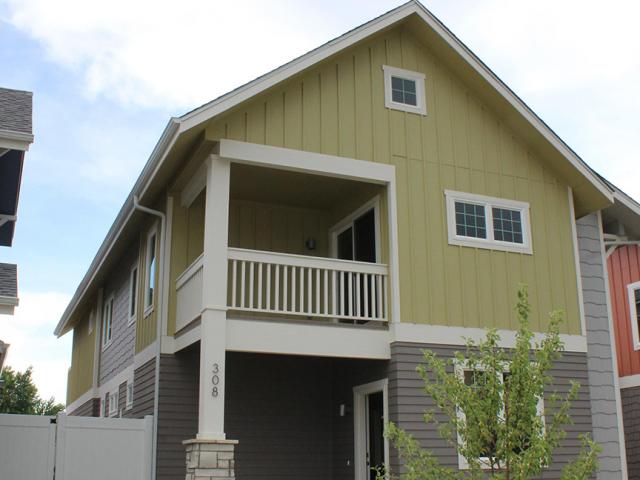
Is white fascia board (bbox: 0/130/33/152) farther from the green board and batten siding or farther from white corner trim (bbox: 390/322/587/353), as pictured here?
white corner trim (bbox: 390/322/587/353)

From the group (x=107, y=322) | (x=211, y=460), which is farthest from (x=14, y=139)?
(x=107, y=322)

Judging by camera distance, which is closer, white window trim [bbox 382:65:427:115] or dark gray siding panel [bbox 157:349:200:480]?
dark gray siding panel [bbox 157:349:200:480]

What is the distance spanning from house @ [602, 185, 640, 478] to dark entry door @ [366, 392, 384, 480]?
17.5ft

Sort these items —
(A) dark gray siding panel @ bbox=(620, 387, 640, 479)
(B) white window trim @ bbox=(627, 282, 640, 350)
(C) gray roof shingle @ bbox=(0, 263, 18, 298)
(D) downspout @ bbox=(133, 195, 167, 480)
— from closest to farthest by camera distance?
(C) gray roof shingle @ bbox=(0, 263, 18, 298), (D) downspout @ bbox=(133, 195, 167, 480), (A) dark gray siding panel @ bbox=(620, 387, 640, 479), (B) white window trim @ bbox=(627, 282, 640, 350)

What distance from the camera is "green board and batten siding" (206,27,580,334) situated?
12.7m

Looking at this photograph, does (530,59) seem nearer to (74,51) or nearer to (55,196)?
(74,51)

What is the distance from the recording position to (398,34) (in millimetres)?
13906

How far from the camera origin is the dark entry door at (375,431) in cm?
1306

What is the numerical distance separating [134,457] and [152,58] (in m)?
Result: 10.0

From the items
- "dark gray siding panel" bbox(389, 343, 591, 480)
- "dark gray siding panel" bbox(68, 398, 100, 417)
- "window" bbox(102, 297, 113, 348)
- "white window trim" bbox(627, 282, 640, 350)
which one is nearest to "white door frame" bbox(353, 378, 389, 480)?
"dark gray siding panel" bbox(389, 343, 591, 480)

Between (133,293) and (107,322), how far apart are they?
354 cm

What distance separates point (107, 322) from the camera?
2019 centimetres

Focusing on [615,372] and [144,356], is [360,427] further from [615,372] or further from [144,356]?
[615,372]

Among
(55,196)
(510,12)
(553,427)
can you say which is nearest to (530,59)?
(510,12)
